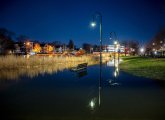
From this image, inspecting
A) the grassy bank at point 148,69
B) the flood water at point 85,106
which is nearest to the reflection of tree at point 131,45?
the grassy bank at point 148,69

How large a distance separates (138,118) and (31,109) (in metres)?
4.77

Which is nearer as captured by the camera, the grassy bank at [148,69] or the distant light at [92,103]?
the distant light at [92,103]

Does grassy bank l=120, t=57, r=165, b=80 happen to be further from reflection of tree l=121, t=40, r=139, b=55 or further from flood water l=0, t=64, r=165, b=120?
reflection of tree l=121, t=40, r=139, b=55

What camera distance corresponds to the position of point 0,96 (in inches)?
604

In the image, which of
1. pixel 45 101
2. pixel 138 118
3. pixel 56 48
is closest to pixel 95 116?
pixel 138 118

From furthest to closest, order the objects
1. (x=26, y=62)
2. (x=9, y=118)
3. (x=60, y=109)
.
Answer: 1. (x=26, y=62)
2. (x=60, y=109)
3. (x=9, y=118)

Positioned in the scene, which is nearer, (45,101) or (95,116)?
(95,116)

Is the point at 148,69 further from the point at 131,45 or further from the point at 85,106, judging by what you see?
the point at 131,45

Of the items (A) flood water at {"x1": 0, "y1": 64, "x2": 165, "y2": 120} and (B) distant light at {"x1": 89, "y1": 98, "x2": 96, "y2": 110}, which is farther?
(B) distant light at {"x1": 89, "y1": 98, "x2": 96, "y2": 110}

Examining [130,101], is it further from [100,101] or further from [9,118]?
[9,118]

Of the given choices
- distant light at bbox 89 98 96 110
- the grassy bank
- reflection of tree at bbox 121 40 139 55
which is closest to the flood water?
distant light at bbox 89 98 96 110

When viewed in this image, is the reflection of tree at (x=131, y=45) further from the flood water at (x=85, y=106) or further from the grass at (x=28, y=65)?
the flood water at (x=85, y=106)

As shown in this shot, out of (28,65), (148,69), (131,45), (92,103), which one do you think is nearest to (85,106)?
(92,103)

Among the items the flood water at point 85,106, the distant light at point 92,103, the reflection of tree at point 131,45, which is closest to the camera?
the flood water at point 85,106
